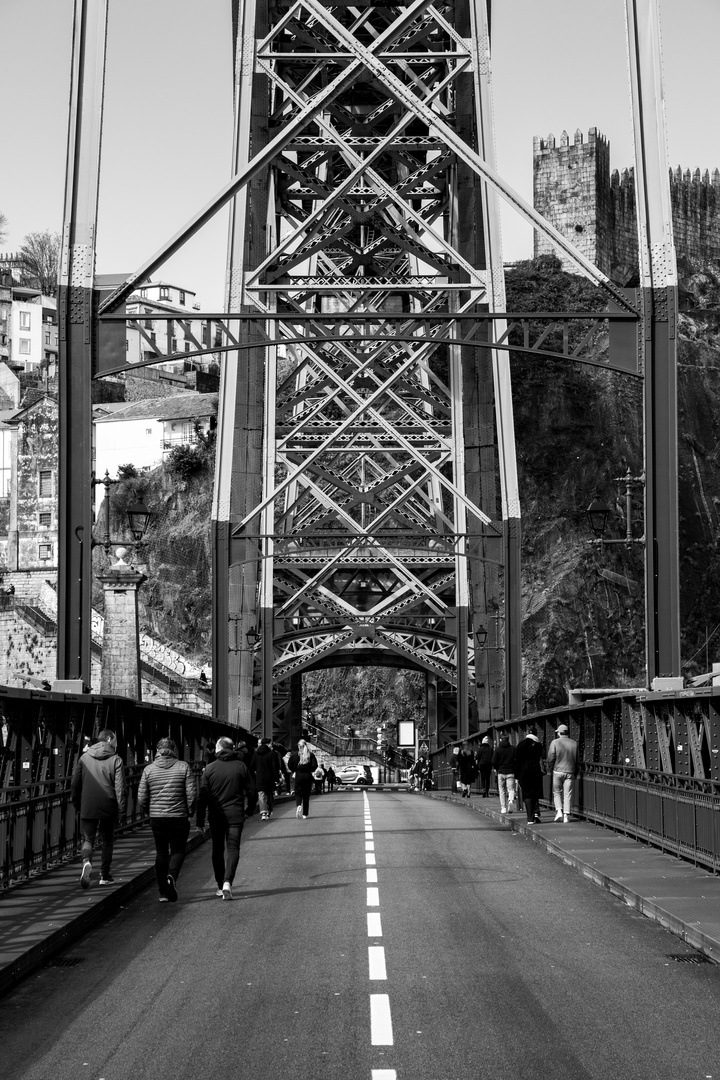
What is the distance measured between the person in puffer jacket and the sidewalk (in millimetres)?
4201

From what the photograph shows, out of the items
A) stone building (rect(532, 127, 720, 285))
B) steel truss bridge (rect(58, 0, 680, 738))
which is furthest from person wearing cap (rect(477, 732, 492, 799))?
stone building (rect(532, 127, 720, 285))

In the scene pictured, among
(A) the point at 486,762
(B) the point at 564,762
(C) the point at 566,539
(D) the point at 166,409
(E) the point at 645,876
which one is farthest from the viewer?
(D) the point at 166,409

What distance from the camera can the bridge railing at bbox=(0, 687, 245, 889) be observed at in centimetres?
1608

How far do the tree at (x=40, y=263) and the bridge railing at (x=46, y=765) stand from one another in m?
136

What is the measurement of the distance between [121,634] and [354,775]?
32.3 metres

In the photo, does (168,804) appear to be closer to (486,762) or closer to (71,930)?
(71,930)

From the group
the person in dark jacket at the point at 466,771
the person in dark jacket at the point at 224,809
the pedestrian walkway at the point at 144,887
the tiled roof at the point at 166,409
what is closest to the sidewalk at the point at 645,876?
the pedestrian walkway at the point at 144,887

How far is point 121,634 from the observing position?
48812mm

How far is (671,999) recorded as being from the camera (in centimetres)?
1062

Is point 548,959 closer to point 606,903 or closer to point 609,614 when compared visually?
point 606,903

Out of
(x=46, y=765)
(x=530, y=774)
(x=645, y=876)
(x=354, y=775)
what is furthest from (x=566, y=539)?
(x=645, y=876)

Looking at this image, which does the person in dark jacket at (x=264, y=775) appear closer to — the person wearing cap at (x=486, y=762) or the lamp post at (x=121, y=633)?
the person wearing cap at (x=486, y=762)

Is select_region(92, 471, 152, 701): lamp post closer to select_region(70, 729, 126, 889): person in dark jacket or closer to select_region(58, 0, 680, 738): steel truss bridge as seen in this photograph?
select_region(58, 0, 680, 738): steel truss bridge

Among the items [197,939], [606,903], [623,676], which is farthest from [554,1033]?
[623,676]
